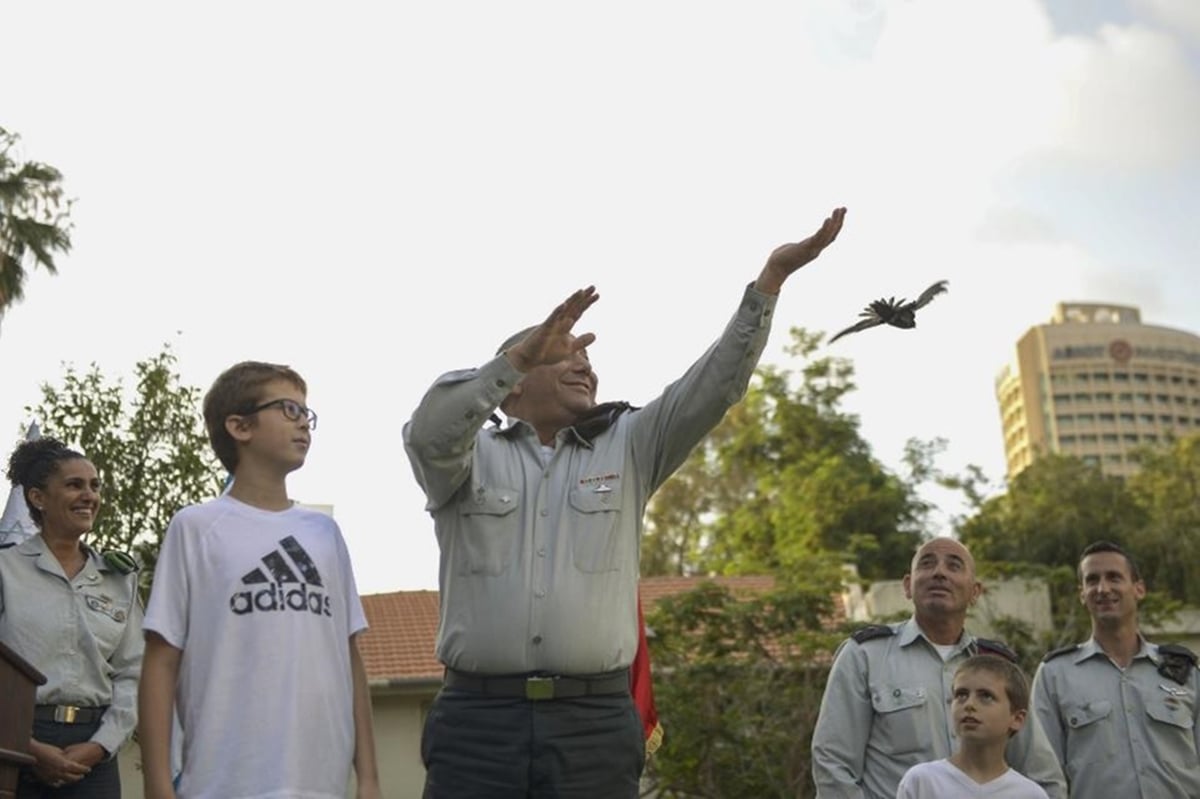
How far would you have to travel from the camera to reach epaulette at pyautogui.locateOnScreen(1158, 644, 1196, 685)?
6891 millimetres

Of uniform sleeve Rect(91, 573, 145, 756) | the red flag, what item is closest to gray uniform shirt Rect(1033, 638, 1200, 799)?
the red flag

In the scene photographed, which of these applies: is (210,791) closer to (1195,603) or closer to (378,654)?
(378,654)

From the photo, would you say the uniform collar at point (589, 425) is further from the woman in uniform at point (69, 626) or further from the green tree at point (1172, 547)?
the green tree at point (1172, 547)

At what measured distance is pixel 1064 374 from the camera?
137500 mm

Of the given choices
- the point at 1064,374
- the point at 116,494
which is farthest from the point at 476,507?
the point at 1064,374

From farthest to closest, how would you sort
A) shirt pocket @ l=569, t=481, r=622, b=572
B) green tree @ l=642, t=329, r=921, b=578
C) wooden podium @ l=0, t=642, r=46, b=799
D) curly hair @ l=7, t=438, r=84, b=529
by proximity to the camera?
green tree @ l=642, t=329, r=921, b=578
curly hair @ l=7, t=438, r=84, b=529
wooden podium @ l=0, t=642, r=46, b=799
shirt pocket @ l=569, t=481, r=622, b=572

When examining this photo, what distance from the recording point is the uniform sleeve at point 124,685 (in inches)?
233

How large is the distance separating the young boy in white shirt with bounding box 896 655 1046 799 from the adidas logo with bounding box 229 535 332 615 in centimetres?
214

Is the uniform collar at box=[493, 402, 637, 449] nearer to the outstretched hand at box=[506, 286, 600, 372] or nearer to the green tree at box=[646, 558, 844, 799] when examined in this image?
the outstretched hand at box=[506, 286, 600, 372]

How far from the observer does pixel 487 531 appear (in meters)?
4.82

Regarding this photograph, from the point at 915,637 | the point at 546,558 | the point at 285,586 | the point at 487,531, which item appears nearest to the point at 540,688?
the point at 546,558

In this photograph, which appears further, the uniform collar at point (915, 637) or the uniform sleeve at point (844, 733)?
the uniform collar at point (915, 637)

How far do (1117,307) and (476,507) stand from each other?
15122 centimetres

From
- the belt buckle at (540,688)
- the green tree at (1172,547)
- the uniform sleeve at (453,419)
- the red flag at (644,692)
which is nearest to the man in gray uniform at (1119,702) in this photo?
the red flag at (644,692)
